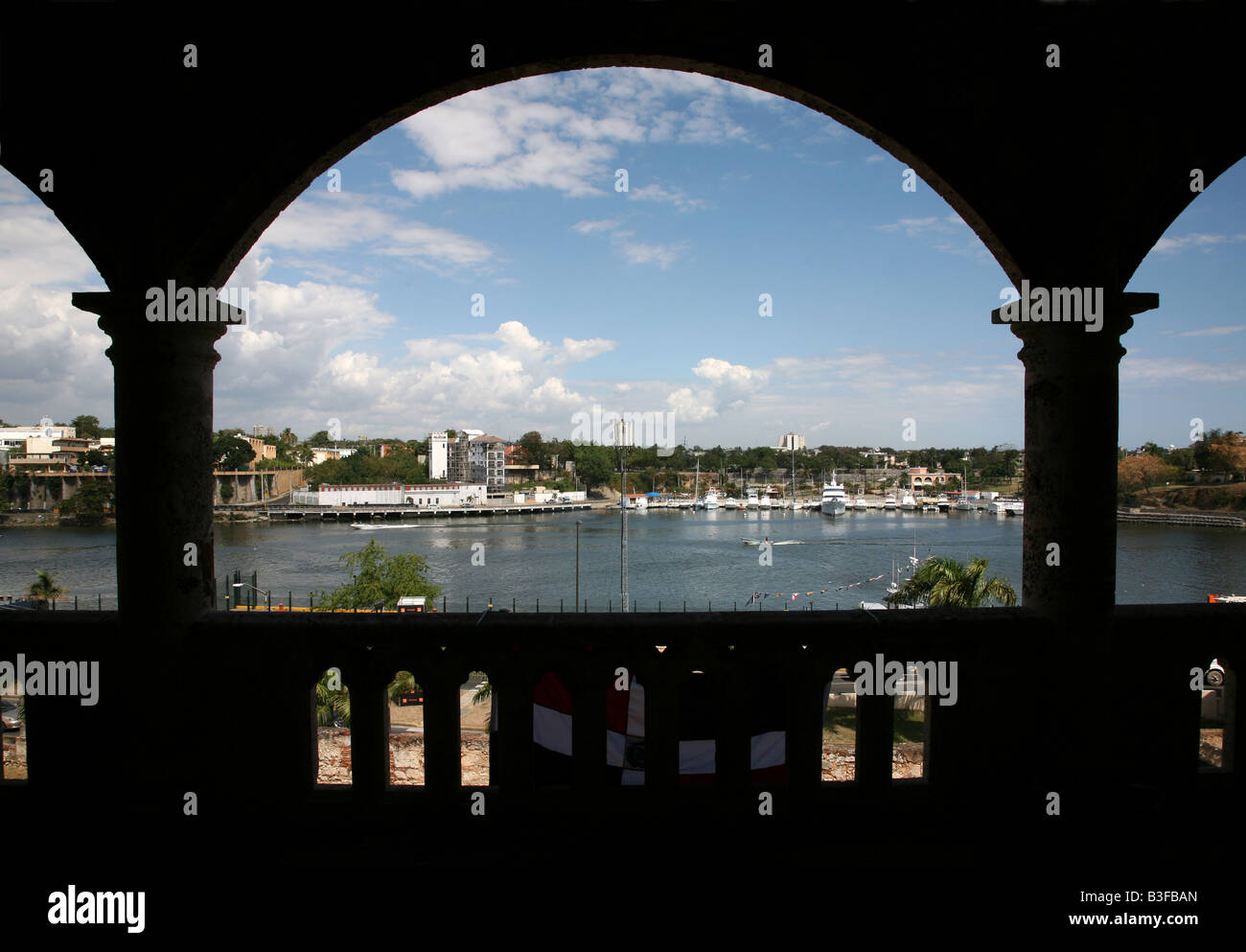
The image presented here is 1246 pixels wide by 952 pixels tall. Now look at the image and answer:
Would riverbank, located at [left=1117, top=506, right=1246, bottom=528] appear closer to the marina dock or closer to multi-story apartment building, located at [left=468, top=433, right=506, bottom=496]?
the marina dock

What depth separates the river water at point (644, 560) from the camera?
33812 millimetres

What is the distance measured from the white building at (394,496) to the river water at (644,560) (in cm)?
846

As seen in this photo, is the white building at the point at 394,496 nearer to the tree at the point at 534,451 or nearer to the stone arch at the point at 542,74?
the tree at the point at 534,451

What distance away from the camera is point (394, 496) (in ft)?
265

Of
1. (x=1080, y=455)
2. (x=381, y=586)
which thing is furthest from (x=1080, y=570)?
(x=381, y=586)

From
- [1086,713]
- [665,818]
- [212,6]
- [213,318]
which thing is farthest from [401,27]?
[1086,713]

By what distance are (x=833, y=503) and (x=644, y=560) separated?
1462 inches

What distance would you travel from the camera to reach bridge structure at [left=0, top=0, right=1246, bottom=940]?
7.37 ft

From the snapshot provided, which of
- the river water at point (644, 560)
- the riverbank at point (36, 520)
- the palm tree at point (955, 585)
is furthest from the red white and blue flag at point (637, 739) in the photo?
the riverbank at point (36, 520)

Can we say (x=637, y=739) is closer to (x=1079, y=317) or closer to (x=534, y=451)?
(x=1079, y=317)

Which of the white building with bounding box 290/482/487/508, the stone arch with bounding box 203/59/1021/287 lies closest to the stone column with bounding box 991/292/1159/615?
the stone arch with bounding box 203/59/1021/287

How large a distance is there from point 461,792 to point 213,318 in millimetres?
1726

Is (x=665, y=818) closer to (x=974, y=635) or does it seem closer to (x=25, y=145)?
(x=974, y=635)

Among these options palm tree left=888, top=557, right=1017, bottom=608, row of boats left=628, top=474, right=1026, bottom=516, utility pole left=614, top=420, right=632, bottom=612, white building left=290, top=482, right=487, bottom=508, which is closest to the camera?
palm tree left=888, top=557, right=1017, bottom=608
